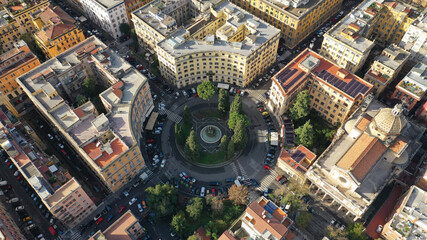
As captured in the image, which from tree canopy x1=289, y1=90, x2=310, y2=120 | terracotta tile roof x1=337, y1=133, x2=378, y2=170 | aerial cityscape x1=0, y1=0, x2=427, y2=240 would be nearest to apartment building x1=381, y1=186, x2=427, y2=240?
aerial cityscape x1=0, y1=0, x2=427, y2=240

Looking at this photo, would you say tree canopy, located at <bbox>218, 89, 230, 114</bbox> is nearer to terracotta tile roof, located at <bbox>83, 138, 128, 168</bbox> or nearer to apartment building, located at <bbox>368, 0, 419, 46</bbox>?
terracotta tile roof, located at <bbox>83, 138, 128, 168</bbox>

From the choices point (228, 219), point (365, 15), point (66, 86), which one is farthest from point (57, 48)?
point (365, 15)

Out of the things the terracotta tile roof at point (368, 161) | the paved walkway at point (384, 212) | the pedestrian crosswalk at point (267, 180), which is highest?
the terracotta tile roof at point (368, 161)

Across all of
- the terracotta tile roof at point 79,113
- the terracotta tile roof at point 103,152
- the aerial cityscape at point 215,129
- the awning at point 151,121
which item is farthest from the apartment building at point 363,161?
the terracotta tile roof at point 79,113

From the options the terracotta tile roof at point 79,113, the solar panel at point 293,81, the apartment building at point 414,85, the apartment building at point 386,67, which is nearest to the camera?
the terracotta tile roof at point 79,113

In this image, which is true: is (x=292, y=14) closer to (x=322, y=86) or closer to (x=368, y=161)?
(x=322, y=86)

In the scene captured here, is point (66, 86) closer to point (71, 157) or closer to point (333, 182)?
point (71, 157)

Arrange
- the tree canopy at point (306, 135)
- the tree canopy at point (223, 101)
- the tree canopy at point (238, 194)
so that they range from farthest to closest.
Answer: the tree canopy at point (223, 101) < the tree canopy at point (306, 135) < the tree canopy at point (238, 194)

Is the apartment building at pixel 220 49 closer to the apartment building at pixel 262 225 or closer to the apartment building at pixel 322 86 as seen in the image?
the apartment building at pixel 322 86
